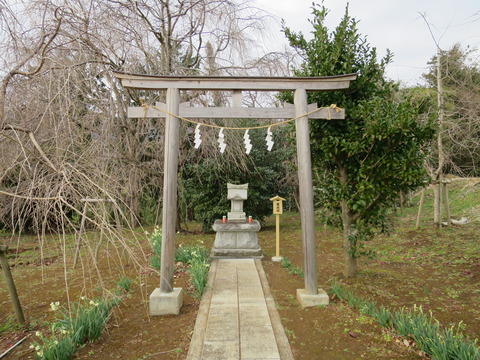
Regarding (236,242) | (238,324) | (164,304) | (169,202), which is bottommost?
(238,324)

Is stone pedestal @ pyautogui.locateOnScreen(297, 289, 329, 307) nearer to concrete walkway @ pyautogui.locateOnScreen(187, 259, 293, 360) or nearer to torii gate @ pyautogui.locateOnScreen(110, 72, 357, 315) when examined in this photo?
torii gate @ pyautogui.locateOnScreen(110, 72, 357, 315)

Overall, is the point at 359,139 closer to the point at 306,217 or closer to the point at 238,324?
the point at 306,217

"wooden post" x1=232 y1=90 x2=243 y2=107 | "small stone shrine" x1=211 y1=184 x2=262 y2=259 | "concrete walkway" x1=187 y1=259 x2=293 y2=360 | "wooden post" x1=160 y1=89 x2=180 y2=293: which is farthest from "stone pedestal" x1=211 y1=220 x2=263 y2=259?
"wooden post" x1=232 y1=90 x2=243 y2=107

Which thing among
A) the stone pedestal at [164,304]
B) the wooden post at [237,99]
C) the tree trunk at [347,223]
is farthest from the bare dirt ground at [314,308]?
the wooden post at [237,99]

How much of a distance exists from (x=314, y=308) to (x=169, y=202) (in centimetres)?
225

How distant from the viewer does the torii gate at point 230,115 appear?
3561 mm

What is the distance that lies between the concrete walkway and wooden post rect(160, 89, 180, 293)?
0.64 metres

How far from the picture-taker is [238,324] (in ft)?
10.3

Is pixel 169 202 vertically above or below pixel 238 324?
above

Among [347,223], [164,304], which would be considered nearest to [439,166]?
[347,223]

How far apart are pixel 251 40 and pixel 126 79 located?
3.42 meters

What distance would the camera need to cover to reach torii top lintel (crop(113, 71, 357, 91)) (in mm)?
3686

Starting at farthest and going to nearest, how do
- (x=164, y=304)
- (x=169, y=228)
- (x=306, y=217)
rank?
(x=306, y=217) → (x=169, y=228) → (x=164, y=304)

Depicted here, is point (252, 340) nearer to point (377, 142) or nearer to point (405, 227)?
point (377, 142)
